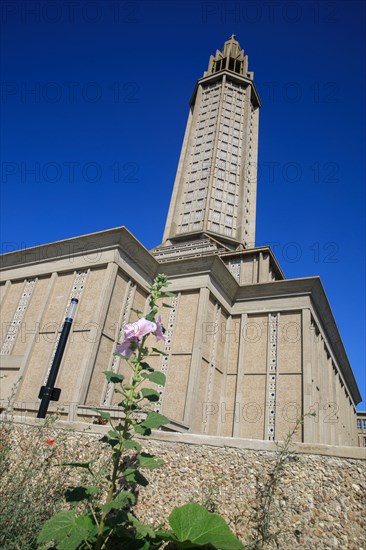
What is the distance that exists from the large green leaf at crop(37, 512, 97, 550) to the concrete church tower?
24.5m

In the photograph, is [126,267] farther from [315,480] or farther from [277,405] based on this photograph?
[315,480]

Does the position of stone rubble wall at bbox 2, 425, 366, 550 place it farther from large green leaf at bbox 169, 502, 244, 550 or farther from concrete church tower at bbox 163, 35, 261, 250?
concrete church tower at bbox 163, 35, 261, 250

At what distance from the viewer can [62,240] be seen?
16.3 m

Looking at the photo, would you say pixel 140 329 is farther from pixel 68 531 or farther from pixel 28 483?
pixel 28 483

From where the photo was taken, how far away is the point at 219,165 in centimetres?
3050

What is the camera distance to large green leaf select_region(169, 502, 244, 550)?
279cm

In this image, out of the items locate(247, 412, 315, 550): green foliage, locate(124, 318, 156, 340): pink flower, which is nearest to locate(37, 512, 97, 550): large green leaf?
locate(124, 318, 156, 340): pink flower

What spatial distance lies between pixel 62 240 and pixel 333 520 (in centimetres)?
1504

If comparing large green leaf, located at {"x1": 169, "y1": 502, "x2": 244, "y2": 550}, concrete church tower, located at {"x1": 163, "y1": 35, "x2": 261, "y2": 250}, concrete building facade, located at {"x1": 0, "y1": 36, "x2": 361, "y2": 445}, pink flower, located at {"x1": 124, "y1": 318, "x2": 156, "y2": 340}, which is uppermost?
concrete church tower, located at {"x1": 163, "y1": 35, "x2": 261, "y2": 250}

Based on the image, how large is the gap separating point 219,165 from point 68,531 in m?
30.3

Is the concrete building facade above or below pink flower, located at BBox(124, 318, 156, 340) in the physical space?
above

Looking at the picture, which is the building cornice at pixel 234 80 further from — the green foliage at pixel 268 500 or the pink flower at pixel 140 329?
the pink flower at pixel 140 329

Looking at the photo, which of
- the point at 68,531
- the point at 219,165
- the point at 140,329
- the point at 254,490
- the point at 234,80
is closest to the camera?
the point at 68,531

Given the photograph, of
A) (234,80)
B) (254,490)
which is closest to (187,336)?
(254,490)
